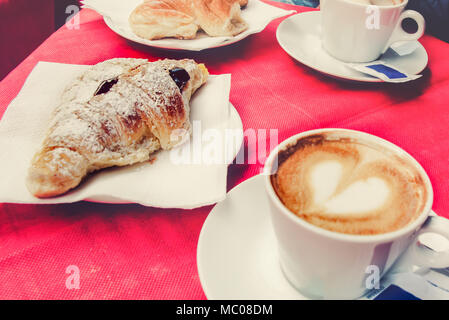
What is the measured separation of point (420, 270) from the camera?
51 centimetres

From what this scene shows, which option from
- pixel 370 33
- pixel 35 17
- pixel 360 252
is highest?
pixel 370 33

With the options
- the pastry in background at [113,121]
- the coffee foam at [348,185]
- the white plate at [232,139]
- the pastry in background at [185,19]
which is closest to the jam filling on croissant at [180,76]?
the pastry in background at [113,121]

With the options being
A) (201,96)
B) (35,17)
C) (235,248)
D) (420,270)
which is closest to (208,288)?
(235,248)

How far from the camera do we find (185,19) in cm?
110

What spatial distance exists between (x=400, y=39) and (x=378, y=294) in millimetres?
834

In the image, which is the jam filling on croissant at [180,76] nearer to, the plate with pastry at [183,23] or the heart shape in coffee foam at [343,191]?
the plate with pastry at [183,23]

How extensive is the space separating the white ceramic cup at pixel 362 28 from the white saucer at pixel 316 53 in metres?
0.04

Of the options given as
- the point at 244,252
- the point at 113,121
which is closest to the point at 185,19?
the point at 113,121

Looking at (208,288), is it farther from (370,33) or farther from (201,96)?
(370,33)

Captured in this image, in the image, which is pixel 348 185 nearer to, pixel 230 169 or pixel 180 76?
pixel 230 169

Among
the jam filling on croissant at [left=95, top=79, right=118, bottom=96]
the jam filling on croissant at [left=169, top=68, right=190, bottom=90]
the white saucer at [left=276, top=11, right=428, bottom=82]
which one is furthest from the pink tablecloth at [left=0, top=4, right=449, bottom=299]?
the jam filling on croissant at [left=95, top=79, right=118, bottom=96]

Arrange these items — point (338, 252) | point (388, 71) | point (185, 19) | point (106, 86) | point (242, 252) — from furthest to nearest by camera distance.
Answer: point (185, 19) < point (388, 71) < point (106, 86) < point (242, 252) < point (338, 252)

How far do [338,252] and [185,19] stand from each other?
2.92 ft

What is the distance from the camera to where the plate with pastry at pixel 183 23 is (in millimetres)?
1085
